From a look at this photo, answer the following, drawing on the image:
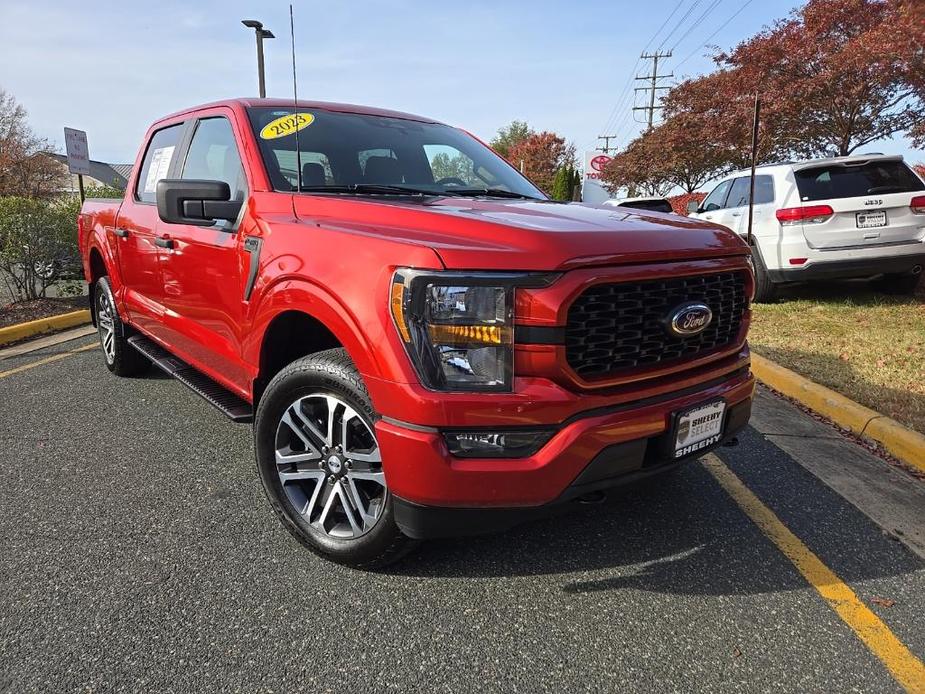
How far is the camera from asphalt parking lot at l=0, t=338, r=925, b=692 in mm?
1882

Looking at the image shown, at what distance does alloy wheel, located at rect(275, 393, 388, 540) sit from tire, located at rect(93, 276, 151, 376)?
9.54 feet

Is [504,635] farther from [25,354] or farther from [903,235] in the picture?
[903,235]

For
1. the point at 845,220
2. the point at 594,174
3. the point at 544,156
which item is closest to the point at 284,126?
the point at 845,220

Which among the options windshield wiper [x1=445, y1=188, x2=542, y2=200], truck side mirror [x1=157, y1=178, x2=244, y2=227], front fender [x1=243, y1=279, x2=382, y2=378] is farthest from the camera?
windshield wiper [x1=445, y1=188, x2=542, y2=200]

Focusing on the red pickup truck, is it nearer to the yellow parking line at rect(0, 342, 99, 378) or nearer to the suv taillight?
the yellow parking line at rect(0, 342, 99, 378)

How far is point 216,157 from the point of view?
3.26m

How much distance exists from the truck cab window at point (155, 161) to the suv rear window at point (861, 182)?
6.15 meters

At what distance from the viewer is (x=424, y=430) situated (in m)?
1.91

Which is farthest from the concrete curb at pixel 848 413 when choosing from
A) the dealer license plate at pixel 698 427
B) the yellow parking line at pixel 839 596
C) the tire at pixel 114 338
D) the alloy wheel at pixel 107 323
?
the alloy wheel at pixel 107 323

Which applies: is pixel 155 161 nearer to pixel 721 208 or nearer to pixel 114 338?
pixel 114 338

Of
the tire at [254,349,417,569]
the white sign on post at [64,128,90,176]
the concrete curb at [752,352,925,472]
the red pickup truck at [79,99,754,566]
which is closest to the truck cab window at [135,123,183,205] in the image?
the red pickup truck at [79,99,754,566]

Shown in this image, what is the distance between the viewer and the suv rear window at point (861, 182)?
6.50 meters

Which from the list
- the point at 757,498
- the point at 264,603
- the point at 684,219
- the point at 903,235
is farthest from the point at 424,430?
the point at 903,235

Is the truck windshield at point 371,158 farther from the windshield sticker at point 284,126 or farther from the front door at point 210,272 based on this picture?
the front door at point 210,272
